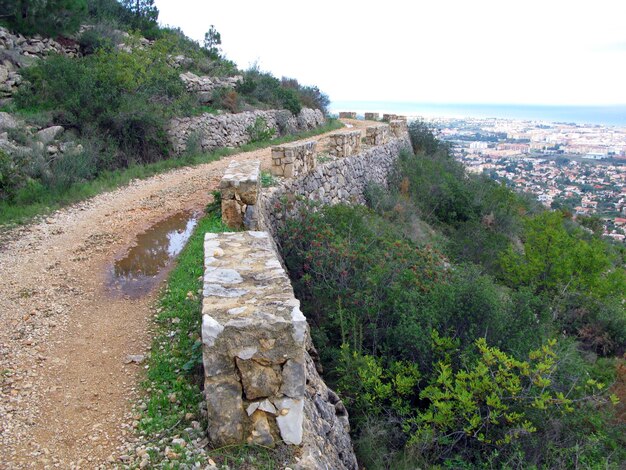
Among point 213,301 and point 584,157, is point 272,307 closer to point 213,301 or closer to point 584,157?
point 213,301

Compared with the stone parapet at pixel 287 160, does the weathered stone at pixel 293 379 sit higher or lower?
lower

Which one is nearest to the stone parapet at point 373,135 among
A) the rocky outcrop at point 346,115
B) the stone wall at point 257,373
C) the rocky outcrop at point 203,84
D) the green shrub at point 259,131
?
the green shrub at point 259,131

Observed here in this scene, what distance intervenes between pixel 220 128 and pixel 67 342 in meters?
12.1

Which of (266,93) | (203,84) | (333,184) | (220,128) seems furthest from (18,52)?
(333,184)

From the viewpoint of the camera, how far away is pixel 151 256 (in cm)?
671

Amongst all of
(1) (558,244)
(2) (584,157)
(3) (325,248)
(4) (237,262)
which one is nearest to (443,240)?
(1) (558,244)

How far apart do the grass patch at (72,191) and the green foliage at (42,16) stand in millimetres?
7913

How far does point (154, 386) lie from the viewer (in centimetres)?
392

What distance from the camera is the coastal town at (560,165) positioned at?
3118 cm

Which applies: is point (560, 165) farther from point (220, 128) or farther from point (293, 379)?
point (293, 379)

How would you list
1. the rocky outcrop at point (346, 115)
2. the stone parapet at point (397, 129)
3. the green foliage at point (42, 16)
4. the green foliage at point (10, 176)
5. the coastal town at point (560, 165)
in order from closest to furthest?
1. the green foliage at point (10, 176)
2. the green foliage at point (42, 16)
3. the stone parapet at point (397, 129)
4. the rocky outcrop at point (346, 115)
5. the coastal town at point (560, 165)

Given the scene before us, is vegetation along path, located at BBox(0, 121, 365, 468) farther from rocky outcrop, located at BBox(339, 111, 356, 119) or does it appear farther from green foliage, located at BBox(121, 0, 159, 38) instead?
rocky outcrop, located at BBox(339, 111, 356, 119)

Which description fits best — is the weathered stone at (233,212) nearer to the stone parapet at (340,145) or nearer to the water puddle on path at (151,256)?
the water puddle on path at (151,256)

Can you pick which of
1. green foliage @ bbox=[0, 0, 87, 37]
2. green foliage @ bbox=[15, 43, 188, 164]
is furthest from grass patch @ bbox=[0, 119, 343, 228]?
green foliage @ bbox=[0, 0, 87, 37]
